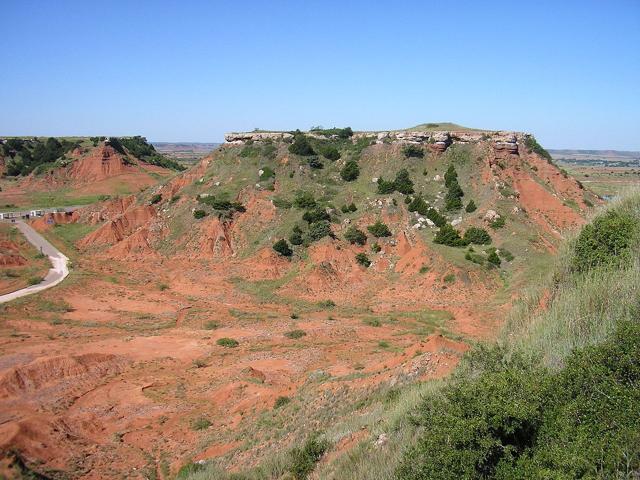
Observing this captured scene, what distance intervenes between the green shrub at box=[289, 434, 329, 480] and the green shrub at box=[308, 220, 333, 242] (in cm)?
3133

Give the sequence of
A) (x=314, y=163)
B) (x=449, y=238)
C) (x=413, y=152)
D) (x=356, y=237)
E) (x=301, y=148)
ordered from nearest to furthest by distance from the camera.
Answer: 1. (x=449, y=238)
2. (x=356, y=237)
3. (x=413, y=152)
4. (x=314, y=163)
5. (x=301, y=148)

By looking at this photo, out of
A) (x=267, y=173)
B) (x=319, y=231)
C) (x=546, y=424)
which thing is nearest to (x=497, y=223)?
(x=319, y=231)

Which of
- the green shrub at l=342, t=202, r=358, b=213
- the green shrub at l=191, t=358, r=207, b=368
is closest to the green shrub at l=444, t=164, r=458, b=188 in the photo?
the green shrub at l=342, t=202, r=358, b=213

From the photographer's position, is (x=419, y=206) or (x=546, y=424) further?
(x=419, y=206)

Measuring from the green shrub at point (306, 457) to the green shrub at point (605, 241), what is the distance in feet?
31.5

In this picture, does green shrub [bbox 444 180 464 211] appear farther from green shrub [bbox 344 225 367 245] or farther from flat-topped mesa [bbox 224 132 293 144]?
flat-topped mesa [bbox 224 132 293 144]

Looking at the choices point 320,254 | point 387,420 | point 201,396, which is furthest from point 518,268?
point 387,420

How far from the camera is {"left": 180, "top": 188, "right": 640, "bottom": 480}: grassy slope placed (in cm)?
1000

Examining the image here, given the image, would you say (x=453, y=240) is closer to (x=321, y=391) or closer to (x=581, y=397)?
(x=321, y=391)

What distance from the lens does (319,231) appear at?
4375 centimetres

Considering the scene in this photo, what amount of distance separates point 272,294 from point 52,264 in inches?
899

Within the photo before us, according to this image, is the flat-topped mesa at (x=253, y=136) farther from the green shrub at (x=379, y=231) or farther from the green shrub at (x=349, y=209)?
the green shrub at (x=379, y=231)

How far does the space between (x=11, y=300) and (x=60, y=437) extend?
21398mm

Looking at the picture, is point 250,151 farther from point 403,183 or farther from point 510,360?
point 510,360
